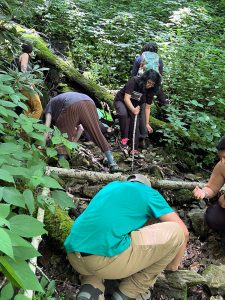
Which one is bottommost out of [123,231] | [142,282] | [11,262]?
[142,282]

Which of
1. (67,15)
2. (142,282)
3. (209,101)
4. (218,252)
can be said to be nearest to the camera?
(142,282)

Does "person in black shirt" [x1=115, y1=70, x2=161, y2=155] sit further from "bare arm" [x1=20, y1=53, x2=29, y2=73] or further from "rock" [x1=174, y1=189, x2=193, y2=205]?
"bare arm" [x1=20, y1=53, x2=29, y2=73]

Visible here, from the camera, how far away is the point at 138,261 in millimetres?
3307

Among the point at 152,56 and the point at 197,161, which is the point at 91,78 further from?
the point at 197,161

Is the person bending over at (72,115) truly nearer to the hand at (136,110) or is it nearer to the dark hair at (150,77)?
the hand at (136,110)

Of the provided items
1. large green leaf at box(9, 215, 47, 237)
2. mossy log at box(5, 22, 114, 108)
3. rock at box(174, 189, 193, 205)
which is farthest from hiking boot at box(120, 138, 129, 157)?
large green leaf at box(9, 215, 47, 237)

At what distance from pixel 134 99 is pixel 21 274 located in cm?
482

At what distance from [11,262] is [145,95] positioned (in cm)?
480

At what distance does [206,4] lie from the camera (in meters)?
13.8

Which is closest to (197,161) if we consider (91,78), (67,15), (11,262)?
(91,78)

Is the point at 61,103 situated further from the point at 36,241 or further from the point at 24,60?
the point at 36,241

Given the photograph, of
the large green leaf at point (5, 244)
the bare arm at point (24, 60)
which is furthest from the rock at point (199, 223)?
the bare arm at point (24, 60)

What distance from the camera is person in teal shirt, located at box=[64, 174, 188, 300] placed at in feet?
10.3

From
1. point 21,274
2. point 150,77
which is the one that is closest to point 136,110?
point 150,77
